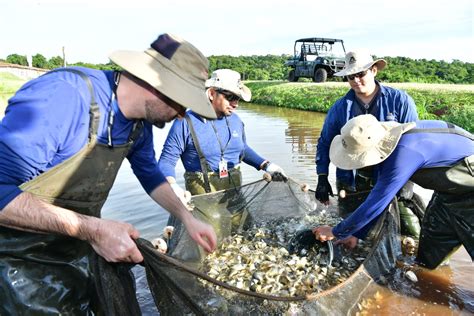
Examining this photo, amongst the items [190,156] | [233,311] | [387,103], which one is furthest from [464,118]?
[233,311]

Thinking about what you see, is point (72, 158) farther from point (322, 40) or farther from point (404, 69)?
point (404, 69)

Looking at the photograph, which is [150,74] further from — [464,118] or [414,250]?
[464,118]

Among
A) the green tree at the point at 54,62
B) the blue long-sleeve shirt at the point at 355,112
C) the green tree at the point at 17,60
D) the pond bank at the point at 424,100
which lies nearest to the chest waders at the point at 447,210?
the blue long-sleeve shirt at the point at 355,112

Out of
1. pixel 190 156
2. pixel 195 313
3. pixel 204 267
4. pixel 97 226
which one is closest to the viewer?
pixel 97 226

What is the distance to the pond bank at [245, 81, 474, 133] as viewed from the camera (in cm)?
1112

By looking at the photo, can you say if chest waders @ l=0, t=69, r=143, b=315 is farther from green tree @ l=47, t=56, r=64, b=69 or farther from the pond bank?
green tree @ l=47, t=56, r=64, b=69

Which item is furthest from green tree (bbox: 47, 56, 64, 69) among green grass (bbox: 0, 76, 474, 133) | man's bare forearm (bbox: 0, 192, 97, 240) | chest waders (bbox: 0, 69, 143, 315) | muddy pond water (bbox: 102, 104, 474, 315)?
man's bare forearm (bbox: 0, 192, 97, 240)

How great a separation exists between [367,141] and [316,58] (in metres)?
26.5

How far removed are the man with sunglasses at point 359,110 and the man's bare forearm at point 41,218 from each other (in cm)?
316

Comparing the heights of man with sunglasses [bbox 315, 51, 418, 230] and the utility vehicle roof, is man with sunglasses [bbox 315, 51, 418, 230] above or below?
below

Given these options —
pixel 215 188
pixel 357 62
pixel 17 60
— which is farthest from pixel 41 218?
pixel 17 60

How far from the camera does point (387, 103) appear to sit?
429 centimetres

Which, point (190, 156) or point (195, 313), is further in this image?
point (190, 156)

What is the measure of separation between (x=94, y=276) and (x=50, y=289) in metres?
0.21
